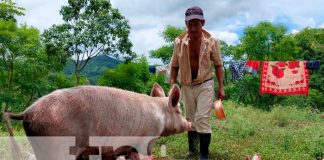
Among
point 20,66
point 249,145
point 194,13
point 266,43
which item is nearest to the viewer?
point 194,13

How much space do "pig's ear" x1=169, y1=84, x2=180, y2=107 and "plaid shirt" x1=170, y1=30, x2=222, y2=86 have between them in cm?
250

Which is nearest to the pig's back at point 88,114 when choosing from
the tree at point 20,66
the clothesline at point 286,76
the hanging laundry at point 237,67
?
the tree at point 20,66

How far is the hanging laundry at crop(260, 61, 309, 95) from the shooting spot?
19.8 meters

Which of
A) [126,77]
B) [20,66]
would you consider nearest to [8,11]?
[20,66]

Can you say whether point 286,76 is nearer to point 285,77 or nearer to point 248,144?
point 285,77

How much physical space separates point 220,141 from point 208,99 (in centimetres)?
304

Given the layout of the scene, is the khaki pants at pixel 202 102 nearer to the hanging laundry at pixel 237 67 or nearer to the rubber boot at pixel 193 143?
the rubber boot at pixel 193 143

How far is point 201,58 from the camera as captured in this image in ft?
19.7

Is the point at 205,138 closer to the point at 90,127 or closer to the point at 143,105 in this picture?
the point at 143,105

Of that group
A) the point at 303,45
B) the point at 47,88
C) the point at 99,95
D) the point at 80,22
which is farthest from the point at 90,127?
the point at 303,45

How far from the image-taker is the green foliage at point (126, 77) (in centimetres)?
3048

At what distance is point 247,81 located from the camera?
31594 mm

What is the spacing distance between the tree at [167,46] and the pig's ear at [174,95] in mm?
32892

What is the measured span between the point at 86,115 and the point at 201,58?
3560 millimetres
